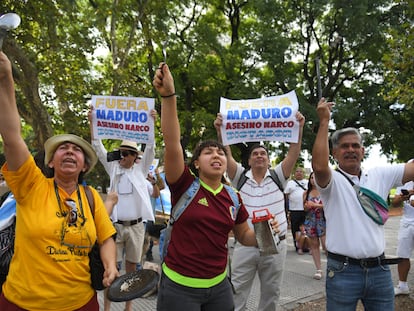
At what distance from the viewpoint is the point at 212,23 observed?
17.2 m

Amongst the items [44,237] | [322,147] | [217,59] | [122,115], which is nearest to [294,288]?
[322,147]

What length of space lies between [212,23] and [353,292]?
1669 cm

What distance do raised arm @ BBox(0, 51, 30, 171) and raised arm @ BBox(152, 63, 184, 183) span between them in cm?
77

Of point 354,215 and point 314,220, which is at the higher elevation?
Result: point 354,215

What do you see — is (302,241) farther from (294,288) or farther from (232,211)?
(232,211)

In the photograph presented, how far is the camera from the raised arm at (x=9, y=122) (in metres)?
1.69

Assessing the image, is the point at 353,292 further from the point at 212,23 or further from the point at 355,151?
the point at 212,23

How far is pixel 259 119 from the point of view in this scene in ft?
13.7

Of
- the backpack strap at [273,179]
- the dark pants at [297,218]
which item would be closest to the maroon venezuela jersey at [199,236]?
the backpack strap at [273,179]

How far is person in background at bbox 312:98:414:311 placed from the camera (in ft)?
7.77

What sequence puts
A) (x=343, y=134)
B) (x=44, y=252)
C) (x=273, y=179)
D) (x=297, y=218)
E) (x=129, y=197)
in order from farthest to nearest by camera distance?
(x=297, y=218) < (x=129, y=197) < (x=273, y=179) < (x=343, y=134) < (x=44, y=252)

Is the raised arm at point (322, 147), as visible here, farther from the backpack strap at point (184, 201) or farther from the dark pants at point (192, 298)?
the dark pants at point (192, 298)

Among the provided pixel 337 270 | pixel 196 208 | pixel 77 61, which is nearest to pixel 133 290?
pixel 196 208

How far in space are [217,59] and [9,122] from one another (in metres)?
14.4
